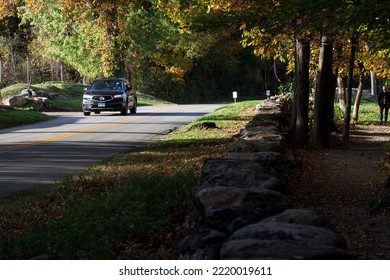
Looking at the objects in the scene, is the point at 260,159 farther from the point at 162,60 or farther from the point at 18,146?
the point at 162,60

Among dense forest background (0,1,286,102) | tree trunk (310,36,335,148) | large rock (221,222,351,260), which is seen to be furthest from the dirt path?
dense forest background (0,1,286,102)

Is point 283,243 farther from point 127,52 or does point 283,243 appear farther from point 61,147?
point 127,52

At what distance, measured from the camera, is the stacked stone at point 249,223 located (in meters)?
4.53

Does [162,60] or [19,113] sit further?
[162,60]

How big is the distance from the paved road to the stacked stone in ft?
15.3

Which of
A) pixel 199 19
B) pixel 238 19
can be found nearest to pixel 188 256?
pixel 238 19

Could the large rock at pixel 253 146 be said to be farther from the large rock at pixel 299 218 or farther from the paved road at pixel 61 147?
the large rock at pixel 299 218

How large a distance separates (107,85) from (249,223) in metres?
28.4

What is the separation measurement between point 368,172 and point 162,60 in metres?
50.2

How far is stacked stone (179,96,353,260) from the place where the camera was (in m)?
4.53

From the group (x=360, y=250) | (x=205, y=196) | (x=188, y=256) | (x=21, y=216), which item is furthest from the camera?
(x=21, y=216)

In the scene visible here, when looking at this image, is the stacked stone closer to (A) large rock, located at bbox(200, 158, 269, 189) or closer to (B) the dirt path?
(A) large rock, located at bbox(200, 158, 269, 189)

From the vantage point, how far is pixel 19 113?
30.2 metres

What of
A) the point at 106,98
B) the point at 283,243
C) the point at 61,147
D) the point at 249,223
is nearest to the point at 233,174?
the point at 249,223
